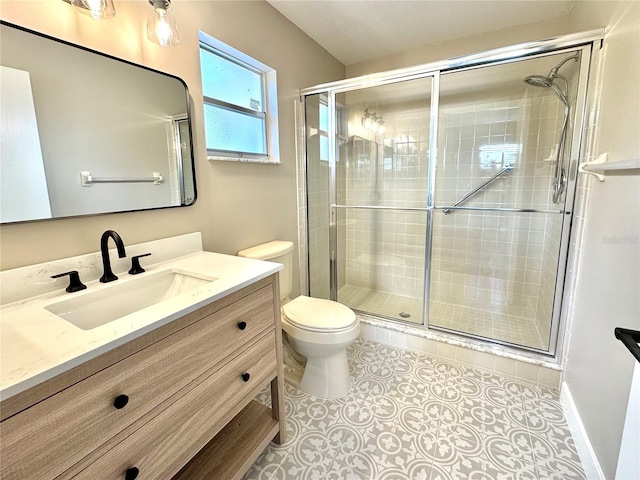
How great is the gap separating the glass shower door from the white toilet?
89 centimetres

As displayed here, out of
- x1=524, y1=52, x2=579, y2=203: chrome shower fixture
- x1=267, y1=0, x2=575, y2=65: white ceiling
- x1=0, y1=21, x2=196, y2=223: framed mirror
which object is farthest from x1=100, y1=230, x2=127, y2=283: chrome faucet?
x1=524, y1=52, x2=579, y2=203: chrome shower fixture

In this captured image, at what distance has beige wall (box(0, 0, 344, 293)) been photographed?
1.02 metres

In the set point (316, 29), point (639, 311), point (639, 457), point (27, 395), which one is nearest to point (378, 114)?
point (316, 29)

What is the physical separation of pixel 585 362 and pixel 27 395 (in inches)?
80.5

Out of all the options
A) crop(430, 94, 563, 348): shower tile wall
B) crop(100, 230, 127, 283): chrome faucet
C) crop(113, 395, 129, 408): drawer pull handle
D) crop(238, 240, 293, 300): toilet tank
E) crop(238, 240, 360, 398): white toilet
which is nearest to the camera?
crop(113, 395, 129, 408): drawer pull handle

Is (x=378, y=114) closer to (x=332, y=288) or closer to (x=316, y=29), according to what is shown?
(x=316, y=29)

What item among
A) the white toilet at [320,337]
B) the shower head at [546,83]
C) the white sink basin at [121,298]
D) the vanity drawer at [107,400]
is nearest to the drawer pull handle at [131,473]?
the vanity drawer at [107,400]

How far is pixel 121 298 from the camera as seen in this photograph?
1.12 m

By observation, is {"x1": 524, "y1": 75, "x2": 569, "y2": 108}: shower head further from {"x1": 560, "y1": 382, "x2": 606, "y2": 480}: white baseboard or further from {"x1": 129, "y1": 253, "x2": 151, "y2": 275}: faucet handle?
{"x1": 129, "y1": 253, "x2": 151, "y2": 275}: faucet handle

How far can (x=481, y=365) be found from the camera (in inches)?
76.4

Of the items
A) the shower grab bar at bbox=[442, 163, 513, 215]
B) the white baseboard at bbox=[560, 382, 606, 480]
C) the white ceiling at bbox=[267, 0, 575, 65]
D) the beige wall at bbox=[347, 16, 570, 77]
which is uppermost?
the white ceiling at bbox=[267, 0, 575, 65]

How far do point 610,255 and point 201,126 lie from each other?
77.4 inches

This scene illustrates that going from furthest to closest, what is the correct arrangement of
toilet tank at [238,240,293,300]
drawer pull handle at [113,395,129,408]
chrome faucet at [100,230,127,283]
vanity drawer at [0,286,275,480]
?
toilet tank at [238,240,293,300] → chrome faucet at [100,230,127,283] → drawer pull handle at [113,395,129,408] → vanity drawer at [0,286,275,480]

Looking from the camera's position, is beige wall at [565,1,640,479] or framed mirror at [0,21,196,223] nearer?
framed mirror at [0,21,196,223]
